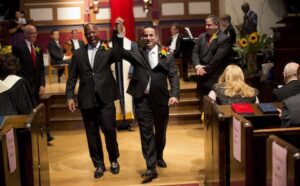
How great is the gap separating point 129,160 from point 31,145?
2.53 m

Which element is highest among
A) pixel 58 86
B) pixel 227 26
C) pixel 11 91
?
pixel 227 26

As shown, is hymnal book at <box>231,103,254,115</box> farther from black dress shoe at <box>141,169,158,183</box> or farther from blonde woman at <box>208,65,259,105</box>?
black dress shoe at <box>141,169,158,183</box>

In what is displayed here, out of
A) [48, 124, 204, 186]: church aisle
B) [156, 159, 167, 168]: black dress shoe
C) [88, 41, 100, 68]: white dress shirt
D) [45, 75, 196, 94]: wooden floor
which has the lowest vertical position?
[48, 124, 204, 186]: church aisle

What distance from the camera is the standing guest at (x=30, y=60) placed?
5.96 metres

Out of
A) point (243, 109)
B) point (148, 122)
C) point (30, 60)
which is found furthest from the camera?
point (30, 60)

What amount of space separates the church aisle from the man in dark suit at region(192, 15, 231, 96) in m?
0.92

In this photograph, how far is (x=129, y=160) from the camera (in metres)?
5.77

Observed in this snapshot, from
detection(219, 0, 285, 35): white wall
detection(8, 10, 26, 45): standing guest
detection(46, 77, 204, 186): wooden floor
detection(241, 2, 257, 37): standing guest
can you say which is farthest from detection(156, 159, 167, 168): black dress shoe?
detection(219, 0, 285, 35): white wall

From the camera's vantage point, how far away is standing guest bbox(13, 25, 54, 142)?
235 inches

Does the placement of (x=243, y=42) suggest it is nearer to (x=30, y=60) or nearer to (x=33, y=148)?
(x=30, y=60)

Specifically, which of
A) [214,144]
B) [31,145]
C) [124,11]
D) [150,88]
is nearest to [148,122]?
[150,88]

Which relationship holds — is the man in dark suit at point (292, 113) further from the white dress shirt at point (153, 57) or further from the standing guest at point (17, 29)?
the standing guest at point (17, 29)

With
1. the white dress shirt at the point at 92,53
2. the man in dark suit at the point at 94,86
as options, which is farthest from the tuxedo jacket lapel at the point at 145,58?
the white dress shirt at the point at 92,53

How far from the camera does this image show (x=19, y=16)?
10578 mm
